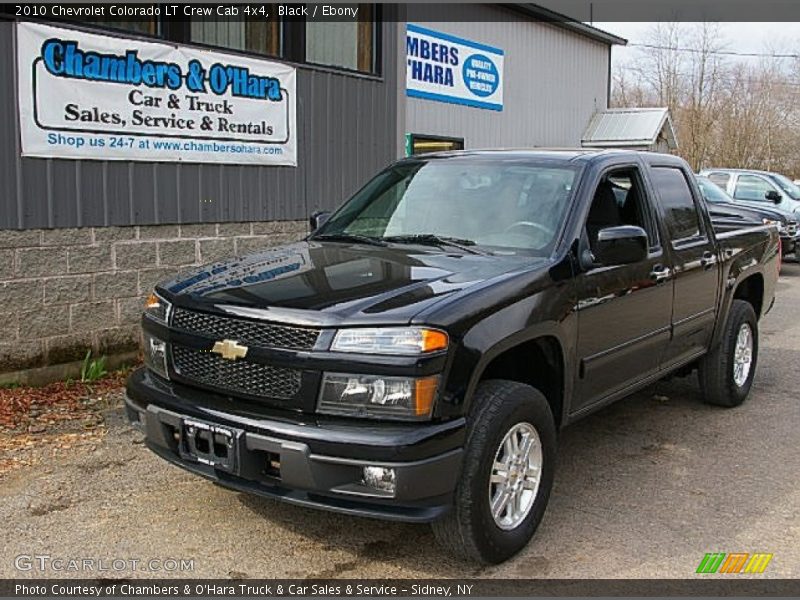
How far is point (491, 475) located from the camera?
3625mm

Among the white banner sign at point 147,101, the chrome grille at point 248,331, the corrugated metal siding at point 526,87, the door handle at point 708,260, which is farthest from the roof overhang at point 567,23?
the chrome grille at point 248,331

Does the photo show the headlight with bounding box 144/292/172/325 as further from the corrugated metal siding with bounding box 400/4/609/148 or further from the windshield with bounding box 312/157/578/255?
the corrugated metal siding with bounding box 400/4/609/148

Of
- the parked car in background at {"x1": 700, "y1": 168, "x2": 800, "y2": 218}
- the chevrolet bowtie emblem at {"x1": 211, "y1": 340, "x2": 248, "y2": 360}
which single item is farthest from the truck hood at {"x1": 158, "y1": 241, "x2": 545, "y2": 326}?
the parked car in background at {"x1": 700, "y1": 168, "x2": 800, "y2": 218}

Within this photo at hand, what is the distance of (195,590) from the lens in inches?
138

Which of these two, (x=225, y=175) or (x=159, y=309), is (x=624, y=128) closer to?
(x=225, y=175)

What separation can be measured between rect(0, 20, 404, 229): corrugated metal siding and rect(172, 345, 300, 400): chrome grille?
326cm

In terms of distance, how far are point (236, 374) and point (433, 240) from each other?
1467 millimetres

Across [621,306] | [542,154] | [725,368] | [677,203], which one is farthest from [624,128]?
[621,306]

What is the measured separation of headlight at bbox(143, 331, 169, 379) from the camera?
12.9ft

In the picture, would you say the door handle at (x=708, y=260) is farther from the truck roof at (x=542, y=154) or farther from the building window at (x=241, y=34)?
the building window at (x=241, y=34)

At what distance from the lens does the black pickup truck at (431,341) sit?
3.35 meters

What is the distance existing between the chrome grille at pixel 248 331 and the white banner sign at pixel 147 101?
11.1ft

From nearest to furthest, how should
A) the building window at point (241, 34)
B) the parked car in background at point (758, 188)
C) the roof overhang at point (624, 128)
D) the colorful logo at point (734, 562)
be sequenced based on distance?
the colorful logo at point (734, 562), the building window at point (241, 34), the parked car in background at point (758, 188), the roof overhang at point (624, 128)

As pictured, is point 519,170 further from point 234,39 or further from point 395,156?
point 395,156
